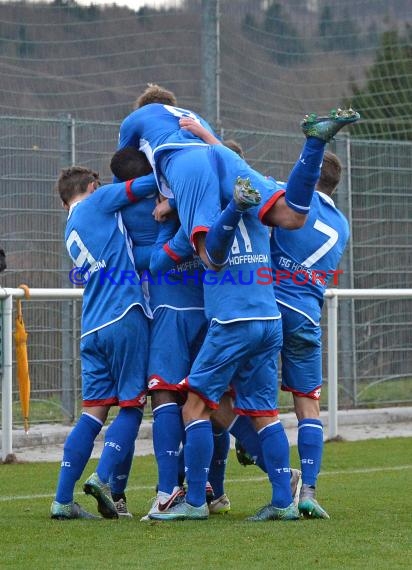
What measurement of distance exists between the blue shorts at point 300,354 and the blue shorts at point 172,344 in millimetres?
439

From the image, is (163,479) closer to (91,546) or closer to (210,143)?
(91,546)

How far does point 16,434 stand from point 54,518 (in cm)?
408

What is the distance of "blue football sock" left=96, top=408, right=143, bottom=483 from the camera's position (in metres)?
6.78

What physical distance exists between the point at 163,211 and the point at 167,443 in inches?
46.6

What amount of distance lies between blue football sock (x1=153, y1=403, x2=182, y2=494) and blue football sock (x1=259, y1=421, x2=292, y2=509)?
48 centimetres

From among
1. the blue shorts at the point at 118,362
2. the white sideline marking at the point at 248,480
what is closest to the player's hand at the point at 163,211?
the blue shorts at the point at 118,362

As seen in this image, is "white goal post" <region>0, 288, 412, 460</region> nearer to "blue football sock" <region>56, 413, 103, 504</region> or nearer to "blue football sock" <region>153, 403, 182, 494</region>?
"blue football sock" <region>56, 413, 103, 504</region>

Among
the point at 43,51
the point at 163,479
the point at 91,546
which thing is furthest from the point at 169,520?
the point at 43,51

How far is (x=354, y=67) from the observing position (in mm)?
14234

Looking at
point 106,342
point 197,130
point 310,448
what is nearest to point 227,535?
point 310,448

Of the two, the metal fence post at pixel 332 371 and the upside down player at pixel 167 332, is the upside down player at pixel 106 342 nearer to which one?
the upside down player at pixel 167 332

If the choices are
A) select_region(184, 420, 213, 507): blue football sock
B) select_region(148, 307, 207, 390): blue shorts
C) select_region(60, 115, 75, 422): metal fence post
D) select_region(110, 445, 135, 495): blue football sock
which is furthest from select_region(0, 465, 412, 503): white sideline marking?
select_region(60, 115, 75, 422): metal fence post

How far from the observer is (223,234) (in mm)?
6258

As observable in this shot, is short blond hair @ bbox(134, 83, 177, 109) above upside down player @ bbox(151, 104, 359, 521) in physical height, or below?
above
